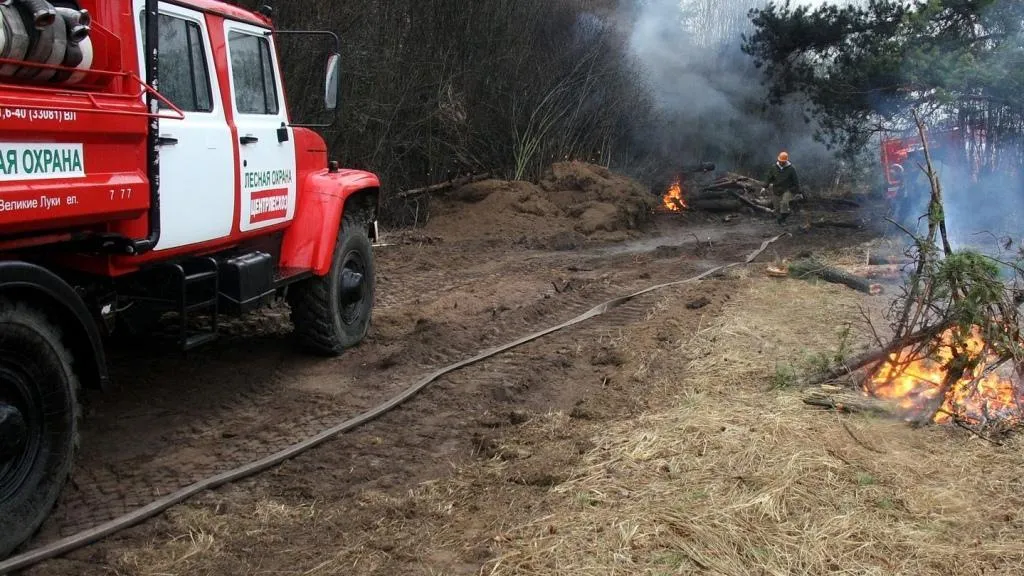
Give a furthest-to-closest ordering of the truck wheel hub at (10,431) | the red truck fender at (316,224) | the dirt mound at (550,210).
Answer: the dirt mound at (550,210) → the red truck fender at (316,224) → the truck wheel hub at (10,431)

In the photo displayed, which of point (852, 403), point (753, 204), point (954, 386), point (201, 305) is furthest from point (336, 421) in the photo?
point (753, 204)

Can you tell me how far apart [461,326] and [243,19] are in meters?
3.51

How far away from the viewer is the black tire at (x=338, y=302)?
673 cm

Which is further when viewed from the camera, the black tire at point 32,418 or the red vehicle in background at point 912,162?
the red vehicle in background at point 912,162

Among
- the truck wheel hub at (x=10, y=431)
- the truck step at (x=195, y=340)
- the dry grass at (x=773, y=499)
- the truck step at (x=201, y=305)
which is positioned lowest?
the dry grass at (x=773, y=499)

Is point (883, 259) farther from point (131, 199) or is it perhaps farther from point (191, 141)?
point (131, 199)

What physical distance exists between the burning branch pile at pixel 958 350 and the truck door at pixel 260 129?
174 inches

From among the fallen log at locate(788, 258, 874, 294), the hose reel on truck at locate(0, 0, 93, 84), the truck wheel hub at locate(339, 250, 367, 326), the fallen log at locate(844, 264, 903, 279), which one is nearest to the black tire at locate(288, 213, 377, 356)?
the truck wheel hub at locate(339, 250, 367, 326)

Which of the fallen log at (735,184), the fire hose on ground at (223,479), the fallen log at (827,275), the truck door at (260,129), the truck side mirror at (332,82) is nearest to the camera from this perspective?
the fire hose on ground at (223,479)

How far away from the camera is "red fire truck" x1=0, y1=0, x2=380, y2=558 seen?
361 cm

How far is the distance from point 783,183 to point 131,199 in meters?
17.5

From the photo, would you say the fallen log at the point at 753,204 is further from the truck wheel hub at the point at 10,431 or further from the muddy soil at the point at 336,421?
the truck wheel hub at the point at 10,431

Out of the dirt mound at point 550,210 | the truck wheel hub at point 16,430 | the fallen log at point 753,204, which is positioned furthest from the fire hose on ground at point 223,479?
the fallen log at point 753,204

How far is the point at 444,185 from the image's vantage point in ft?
58.5
